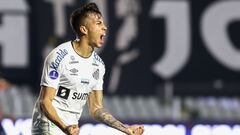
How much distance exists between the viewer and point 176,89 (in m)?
19.4

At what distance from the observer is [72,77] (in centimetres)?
804

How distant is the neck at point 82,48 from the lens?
8.05m

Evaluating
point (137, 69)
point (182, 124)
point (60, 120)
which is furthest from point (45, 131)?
point (137, 69)

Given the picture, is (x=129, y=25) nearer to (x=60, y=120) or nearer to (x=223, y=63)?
(x=223, y=63)

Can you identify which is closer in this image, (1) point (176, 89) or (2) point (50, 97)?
(2) point (50, 97)

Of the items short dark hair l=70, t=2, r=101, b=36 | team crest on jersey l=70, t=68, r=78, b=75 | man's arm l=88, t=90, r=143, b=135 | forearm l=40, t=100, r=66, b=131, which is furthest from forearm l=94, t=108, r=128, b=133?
short dark hair l=70, t=2, r=101, b=36

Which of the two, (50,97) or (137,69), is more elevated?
(137,69)

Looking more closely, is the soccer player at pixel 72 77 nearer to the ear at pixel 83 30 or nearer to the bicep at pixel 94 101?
the ear at pixel 83 30

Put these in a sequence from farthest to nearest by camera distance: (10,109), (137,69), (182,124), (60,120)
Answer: (137,69), (10,109), (182,124), (60,120)

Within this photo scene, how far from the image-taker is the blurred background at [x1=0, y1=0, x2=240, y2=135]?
61.4 feet

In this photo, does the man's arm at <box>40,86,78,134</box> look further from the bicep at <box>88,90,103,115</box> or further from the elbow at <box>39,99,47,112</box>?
the bicep at <box>88,90,103,115</box>

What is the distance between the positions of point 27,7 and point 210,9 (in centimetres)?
352

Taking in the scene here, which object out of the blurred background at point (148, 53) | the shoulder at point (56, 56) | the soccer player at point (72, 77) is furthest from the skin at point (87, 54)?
the blurred background at point (148, 53)

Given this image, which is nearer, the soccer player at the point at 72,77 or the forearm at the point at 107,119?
the soccer player at the point at 72,77
